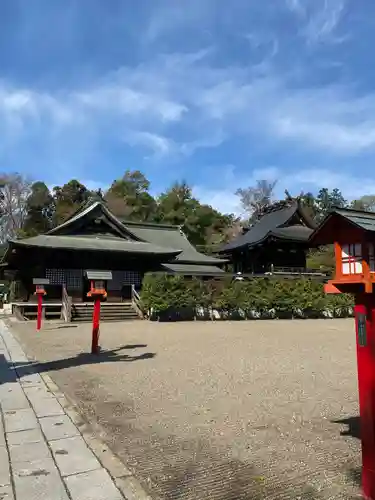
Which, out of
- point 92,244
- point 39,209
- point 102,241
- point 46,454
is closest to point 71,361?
point 46,454

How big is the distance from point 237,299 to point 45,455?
18694 millimetres

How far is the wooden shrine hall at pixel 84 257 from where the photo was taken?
23094 millimetres

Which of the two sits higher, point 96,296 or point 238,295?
point 96,296

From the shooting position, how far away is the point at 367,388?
3.18 metres

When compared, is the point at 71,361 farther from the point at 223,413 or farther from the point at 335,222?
the point at 335,222

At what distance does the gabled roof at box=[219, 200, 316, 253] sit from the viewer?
31584 mm

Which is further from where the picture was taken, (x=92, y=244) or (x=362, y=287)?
(x=92, y=244)

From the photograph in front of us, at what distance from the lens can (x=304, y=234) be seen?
32375mm

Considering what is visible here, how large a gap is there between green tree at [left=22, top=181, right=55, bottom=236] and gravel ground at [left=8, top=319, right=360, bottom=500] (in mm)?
43288

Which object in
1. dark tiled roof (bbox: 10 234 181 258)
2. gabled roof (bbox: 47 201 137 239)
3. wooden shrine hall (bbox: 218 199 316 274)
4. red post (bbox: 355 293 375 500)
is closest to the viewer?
red post (bbox: 355 293 375 500)

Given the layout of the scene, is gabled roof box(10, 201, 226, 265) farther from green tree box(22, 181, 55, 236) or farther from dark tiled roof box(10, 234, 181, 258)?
green tree box(22, 181, 55, 236)

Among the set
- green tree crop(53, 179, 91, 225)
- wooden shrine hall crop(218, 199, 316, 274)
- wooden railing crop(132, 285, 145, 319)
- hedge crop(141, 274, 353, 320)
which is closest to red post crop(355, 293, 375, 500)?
hedge crop(141, 274, 353, 320)

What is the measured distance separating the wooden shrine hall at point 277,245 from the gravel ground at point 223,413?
65.5 feet

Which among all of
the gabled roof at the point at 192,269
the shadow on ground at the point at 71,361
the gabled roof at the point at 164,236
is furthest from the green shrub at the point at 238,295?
the gabled roof at the point at 164,236
